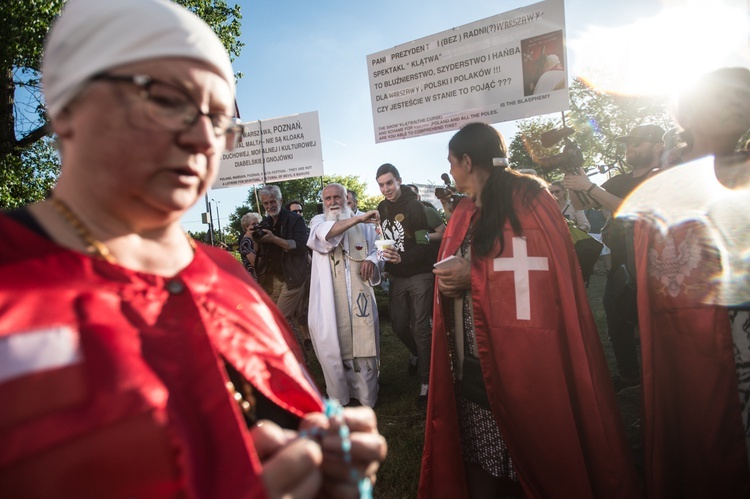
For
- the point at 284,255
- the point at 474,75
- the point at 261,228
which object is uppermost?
the point at 474,75

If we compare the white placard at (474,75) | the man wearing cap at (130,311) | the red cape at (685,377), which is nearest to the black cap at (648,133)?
the white placard at (474,75)

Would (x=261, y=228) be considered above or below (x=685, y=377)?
above

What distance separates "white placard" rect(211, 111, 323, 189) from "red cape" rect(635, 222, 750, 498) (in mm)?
4623

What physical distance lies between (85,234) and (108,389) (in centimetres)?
31

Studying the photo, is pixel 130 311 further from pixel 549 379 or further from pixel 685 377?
pixel 685 377

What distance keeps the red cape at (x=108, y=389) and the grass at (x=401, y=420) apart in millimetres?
2619

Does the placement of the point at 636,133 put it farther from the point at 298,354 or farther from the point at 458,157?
the point at 298,354

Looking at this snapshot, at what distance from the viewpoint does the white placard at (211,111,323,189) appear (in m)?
6.27

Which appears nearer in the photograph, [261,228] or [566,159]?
[566,159]

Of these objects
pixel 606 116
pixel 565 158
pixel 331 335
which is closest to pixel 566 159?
pixel 565 158

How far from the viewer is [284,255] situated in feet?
18.6

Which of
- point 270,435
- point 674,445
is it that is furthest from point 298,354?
point 674,445

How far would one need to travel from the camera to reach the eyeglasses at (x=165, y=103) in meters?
0.78

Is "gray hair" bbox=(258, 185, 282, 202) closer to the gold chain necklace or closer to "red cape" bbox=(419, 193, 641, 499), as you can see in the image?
"red cape" bbox=(419, 193, 641, 499)
